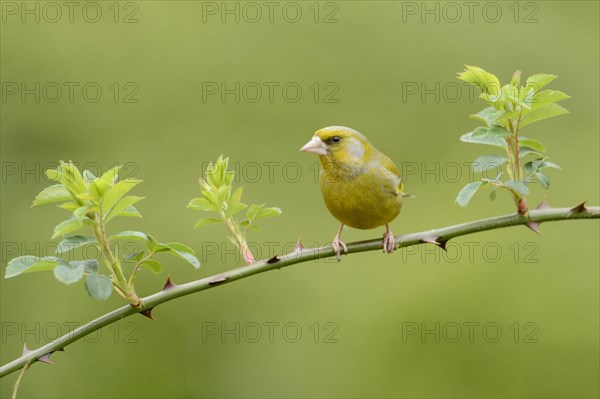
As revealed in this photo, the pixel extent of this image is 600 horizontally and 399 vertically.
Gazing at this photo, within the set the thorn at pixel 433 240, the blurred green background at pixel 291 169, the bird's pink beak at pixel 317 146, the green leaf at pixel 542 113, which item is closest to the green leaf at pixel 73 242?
the thorn at pixel 433 240

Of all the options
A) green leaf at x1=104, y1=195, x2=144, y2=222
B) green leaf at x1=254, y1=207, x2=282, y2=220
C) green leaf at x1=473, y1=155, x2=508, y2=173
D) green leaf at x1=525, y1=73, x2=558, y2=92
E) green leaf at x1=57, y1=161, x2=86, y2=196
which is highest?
green leaf at x1=525, y1=73, x2=558, y2=92

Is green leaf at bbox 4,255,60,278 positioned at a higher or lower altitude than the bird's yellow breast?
lower

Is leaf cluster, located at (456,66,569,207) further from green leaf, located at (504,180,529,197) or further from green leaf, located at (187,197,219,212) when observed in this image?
green leaf, located at (187,197,219,212)

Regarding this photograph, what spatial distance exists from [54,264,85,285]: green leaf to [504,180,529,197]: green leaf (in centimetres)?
127

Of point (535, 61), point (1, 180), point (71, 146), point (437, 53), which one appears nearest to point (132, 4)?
point (71, 146)

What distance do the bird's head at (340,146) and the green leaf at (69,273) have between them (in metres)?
1.75

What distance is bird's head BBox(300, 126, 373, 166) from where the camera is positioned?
388 centimetres

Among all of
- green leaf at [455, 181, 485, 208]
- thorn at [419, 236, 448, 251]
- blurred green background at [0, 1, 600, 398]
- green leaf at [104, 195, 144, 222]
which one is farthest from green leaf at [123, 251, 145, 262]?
blurred green background at [0, 1, 600, 398]

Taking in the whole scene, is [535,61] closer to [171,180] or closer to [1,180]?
[171,180]

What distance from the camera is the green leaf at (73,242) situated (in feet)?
8.02

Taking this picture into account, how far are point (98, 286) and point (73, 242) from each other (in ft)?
0.91

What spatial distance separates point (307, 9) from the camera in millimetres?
7859

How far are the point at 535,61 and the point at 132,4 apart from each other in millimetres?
3946

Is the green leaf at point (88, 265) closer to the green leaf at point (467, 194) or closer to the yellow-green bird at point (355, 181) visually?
the green leaf at point (467, 194)
